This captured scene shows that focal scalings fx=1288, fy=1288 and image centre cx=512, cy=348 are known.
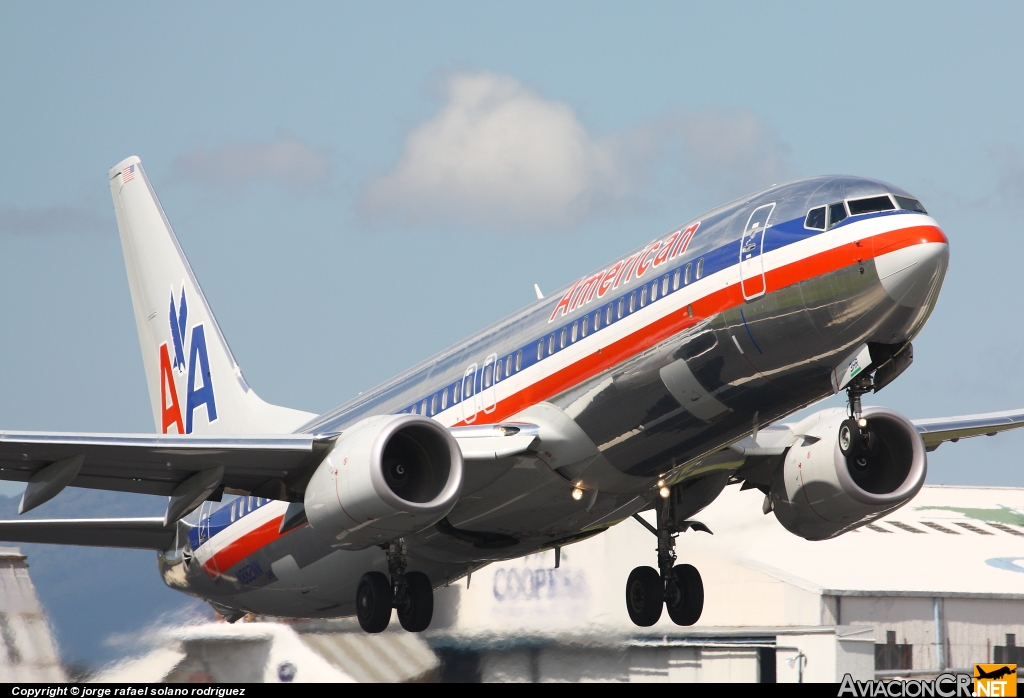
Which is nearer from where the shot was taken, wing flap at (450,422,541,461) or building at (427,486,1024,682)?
wing flap at (450,422,541,461)

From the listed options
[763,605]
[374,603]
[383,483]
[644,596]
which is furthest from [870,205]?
[763,605]

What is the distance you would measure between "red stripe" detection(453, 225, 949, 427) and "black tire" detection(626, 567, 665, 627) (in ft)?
15.0

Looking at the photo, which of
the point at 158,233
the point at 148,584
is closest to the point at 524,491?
the point at 148,584

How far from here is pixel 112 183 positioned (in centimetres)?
3152

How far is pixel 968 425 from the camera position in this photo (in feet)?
75.9

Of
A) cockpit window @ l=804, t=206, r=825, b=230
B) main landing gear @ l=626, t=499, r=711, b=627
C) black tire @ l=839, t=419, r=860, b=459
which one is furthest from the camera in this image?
main landing gear @ l=626, t=499, r=711, b=627

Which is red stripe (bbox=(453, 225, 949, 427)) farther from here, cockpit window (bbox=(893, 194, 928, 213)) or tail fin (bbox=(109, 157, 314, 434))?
tail fin (bbox=(109, 157, 314, 434))

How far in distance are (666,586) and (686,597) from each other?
0.38 m

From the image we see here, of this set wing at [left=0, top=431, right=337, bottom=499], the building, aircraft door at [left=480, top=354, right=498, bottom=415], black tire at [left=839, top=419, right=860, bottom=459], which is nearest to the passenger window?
black tire at [left=839, top=419, right=860, bottom=459]

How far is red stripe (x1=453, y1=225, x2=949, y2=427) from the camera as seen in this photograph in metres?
15.3

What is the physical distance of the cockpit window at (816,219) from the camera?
15.9 metres

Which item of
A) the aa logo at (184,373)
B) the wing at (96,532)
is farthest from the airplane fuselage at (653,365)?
the aa logo at (184,373)

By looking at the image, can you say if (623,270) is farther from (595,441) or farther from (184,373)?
(184,373)

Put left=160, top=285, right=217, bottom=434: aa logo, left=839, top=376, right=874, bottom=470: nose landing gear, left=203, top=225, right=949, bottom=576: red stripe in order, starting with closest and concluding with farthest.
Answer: left=203, top=225, right=949, bottom=576: red stripe, left=839, top=376, right=874, bottom=470: nose landing gear, left=160, top=285, right=217, bottom=434: aa logo
